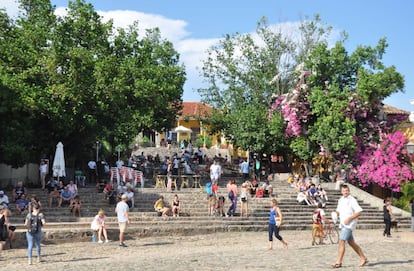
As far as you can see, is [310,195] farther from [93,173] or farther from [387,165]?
Answer: [93,173]

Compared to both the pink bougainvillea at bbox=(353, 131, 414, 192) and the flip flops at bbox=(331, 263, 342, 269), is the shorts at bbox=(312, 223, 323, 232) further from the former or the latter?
the pink bougainvillea at bbox=(353, 131, 414, 192)

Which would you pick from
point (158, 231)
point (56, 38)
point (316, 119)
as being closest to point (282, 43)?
point (316, 119)

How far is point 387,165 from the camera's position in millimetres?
30812

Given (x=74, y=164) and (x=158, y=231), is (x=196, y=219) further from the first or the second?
(x=74, y=164)

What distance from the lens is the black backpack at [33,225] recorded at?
46.6 ft

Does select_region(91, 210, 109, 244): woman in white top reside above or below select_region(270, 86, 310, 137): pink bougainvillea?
below

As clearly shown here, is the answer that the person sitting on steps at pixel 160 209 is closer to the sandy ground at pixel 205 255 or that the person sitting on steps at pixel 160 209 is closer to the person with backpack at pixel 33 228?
the sandy ground at pixel 205 255

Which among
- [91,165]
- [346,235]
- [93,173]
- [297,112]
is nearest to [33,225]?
[346,235]

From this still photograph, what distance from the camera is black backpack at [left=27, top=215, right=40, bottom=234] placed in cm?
→ 1422

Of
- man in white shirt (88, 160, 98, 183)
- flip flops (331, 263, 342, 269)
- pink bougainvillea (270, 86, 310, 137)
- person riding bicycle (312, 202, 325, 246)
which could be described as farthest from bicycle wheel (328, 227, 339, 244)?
man in white shirt (88, 160, 98, 183)

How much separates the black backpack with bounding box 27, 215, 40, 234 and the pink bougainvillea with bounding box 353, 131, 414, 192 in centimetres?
2083

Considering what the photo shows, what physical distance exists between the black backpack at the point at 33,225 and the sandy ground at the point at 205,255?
83 centimetres

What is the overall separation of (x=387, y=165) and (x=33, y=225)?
70.2 ft

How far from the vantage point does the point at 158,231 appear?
2094 cm
